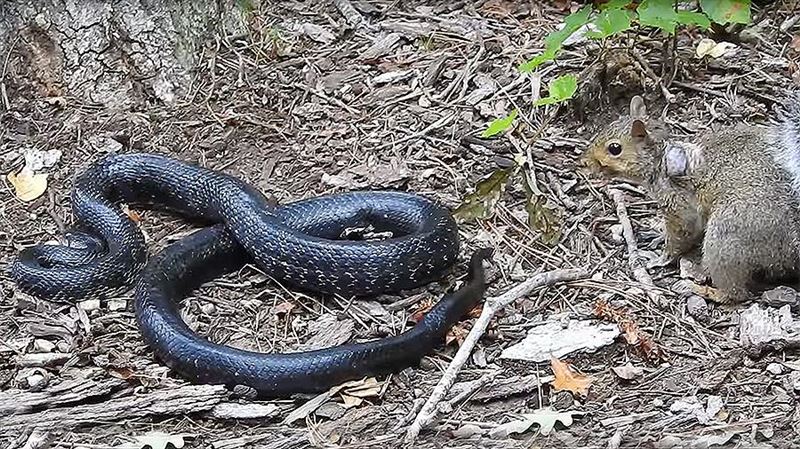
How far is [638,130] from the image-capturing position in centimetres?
510

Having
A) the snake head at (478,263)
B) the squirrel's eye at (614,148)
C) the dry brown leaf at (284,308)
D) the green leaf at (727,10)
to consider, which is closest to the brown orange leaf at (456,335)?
the snake head at (478,263)

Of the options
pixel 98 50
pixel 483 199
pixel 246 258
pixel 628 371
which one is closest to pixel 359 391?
pixel 628 371

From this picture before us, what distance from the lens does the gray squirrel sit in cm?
452

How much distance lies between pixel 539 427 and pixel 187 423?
1.33m

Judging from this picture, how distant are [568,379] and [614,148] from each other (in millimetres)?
1388

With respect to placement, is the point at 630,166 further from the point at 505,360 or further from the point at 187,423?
the point at 187,423

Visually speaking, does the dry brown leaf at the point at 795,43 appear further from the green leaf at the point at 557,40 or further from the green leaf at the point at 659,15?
the green leaf at the point at 557,40

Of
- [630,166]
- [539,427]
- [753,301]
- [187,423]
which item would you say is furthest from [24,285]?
[753,301]

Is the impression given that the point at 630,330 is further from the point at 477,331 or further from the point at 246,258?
the point at 246,258

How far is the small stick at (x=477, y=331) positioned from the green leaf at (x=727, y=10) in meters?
1.69

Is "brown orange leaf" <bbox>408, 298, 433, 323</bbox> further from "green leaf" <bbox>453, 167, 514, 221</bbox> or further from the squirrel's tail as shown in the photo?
the squirrel's tail

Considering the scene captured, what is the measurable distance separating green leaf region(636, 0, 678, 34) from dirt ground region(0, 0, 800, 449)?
0.41m

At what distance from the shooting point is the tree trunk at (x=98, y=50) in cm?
630

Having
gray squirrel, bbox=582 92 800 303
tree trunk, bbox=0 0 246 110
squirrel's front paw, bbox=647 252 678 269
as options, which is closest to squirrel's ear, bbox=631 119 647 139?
gray squirrel, bbox=582 92 800 303
